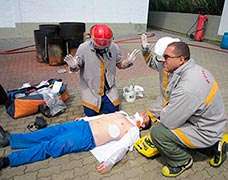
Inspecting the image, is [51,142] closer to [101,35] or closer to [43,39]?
[101,35]

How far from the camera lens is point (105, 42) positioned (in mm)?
2779

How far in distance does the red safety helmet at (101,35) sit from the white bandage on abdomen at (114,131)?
45.9 inches

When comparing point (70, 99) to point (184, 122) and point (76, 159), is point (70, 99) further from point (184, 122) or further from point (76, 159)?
point (184, 122)

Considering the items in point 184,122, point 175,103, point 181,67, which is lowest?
point 184,122

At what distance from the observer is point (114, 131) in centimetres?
260

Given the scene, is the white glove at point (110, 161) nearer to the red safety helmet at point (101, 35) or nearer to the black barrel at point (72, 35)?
the red safety helmet at point (101, 35)

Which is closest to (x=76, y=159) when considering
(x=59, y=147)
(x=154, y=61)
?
(x=59, y=147)

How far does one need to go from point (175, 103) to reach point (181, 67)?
39 centimetres

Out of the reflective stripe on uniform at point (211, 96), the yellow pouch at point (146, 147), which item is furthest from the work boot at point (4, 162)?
the reflective stripe on uniform at point (211, 96)

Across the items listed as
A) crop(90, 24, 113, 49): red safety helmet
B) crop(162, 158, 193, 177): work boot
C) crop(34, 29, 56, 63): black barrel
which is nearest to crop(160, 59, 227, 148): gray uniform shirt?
crop(162, 158, 193, 177): work boot

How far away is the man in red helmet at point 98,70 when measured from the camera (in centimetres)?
299

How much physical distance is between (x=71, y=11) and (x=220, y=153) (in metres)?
9.39

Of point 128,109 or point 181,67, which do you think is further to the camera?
point 128,109

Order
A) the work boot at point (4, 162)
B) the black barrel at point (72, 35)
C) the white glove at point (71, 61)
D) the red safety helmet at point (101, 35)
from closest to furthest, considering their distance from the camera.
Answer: the work boot at point (4, 162) < the red safety helmet at point (101, 35) < the white glove at point (71, 61) < the black barrel at point (72, 35)
